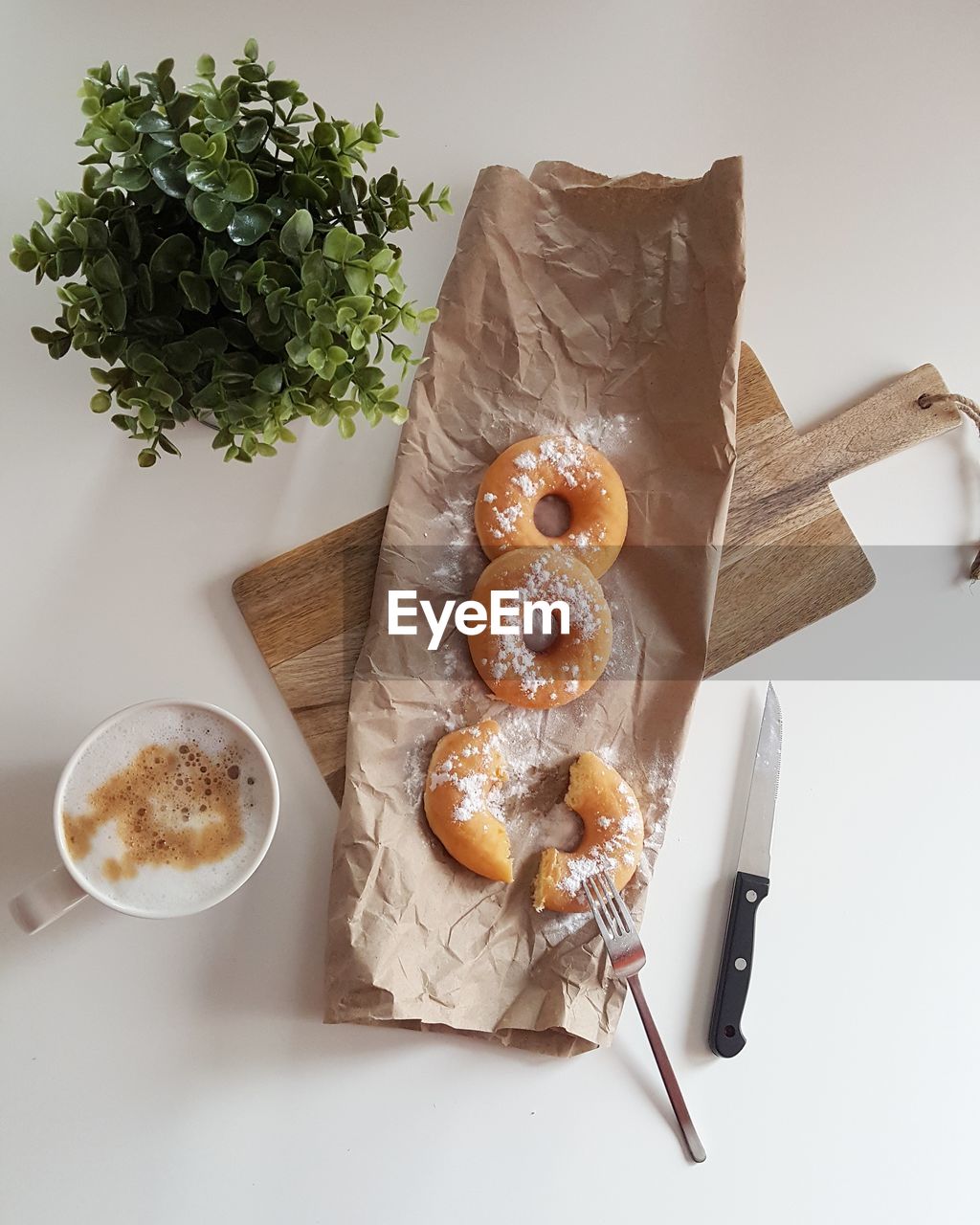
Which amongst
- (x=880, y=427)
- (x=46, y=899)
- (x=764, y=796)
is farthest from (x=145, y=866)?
(x=880, y=427)

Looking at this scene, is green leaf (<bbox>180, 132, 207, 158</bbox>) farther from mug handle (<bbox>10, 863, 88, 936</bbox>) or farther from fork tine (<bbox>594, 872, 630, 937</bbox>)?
fork tine (<bbox>594, 872, 630, 937</bbox>)

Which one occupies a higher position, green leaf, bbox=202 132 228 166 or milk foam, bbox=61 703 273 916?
green leaf, bbox=202 132 228 166

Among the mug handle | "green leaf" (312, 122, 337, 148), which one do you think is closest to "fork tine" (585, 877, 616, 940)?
the mug handle

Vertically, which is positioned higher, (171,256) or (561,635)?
(171,256)

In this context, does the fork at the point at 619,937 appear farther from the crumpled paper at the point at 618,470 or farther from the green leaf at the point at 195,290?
the green leaf at the point at 195,290

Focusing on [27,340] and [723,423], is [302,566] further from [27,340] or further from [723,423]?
[723,423]

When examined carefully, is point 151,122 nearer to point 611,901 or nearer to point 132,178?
point 132,178

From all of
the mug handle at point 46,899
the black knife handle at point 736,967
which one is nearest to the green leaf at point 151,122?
the mug handle at point 46,899
